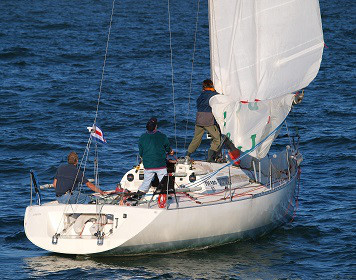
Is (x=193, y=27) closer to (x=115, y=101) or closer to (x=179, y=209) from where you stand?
(x=115, y=101)

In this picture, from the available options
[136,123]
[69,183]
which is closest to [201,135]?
[69,183]

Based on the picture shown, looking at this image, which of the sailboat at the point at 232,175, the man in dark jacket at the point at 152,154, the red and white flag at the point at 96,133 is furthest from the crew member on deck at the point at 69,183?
the man in dark jacket at the point at 152,154

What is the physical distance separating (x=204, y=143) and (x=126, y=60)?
52.5ft

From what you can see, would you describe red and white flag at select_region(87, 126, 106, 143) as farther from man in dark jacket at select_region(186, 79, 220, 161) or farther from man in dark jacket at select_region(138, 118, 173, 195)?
man in dark jacket at select_region(186, 79, 220, 161)

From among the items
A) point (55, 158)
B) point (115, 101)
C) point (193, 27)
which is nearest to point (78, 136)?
point (55, 158)

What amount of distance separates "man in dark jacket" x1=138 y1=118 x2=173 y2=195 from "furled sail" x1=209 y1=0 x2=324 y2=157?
5.87 feet

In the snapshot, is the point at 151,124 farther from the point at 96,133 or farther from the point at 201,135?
Answer: the point at 201,135

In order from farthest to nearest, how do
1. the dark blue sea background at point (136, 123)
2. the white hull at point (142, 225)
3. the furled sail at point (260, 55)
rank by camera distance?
the furled sail at point (260, 55) → the dark blue sea background at point (136, 123) → the white hull at point (142, 225)

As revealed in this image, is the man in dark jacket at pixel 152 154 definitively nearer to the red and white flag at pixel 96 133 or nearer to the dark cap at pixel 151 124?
the dark cap at pixel 151 124

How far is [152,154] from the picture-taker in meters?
16.5

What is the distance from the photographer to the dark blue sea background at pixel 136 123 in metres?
15.8

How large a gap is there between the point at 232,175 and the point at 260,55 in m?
2.40

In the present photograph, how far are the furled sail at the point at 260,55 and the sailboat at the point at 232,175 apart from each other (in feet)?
0.06

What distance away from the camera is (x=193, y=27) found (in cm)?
5350
